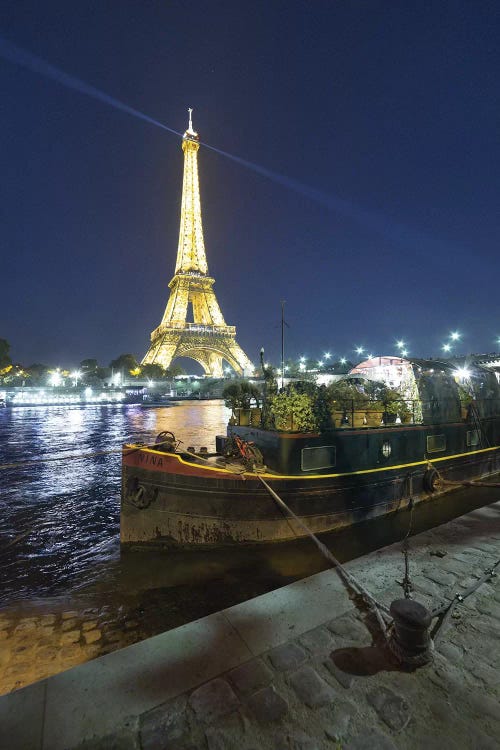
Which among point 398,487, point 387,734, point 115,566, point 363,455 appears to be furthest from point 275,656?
point 398,487

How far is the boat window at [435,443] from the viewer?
37.8 feet

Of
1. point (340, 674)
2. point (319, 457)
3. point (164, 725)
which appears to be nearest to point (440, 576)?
point (340, 674)

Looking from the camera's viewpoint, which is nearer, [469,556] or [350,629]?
[350,629]

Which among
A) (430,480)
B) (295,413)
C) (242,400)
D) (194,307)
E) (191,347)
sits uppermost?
(194,307)

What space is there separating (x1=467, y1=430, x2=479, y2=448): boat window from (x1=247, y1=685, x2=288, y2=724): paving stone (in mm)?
12903

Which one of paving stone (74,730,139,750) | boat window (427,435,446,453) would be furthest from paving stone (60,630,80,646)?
boat window (427,435,446,453)

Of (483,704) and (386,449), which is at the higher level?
(386,449)

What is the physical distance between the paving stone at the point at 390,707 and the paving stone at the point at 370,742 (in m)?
0.13

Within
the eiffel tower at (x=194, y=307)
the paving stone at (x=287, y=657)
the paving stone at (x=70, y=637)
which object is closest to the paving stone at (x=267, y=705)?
the paving stone at (x=287, y=657)

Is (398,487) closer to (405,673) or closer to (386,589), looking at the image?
(386,589)

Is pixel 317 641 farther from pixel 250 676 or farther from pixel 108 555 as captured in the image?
pixel 108 555

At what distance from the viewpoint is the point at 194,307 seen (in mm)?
99500

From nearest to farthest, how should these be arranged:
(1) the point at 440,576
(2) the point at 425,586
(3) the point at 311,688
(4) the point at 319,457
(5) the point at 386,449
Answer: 1. (3) the point at 311,688
2. (2) the point at 425,586
3. (1) the point at 440,576
4. (4) the point at 319,457
5. (5) the point at 386,449

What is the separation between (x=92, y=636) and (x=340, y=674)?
4265 mm
